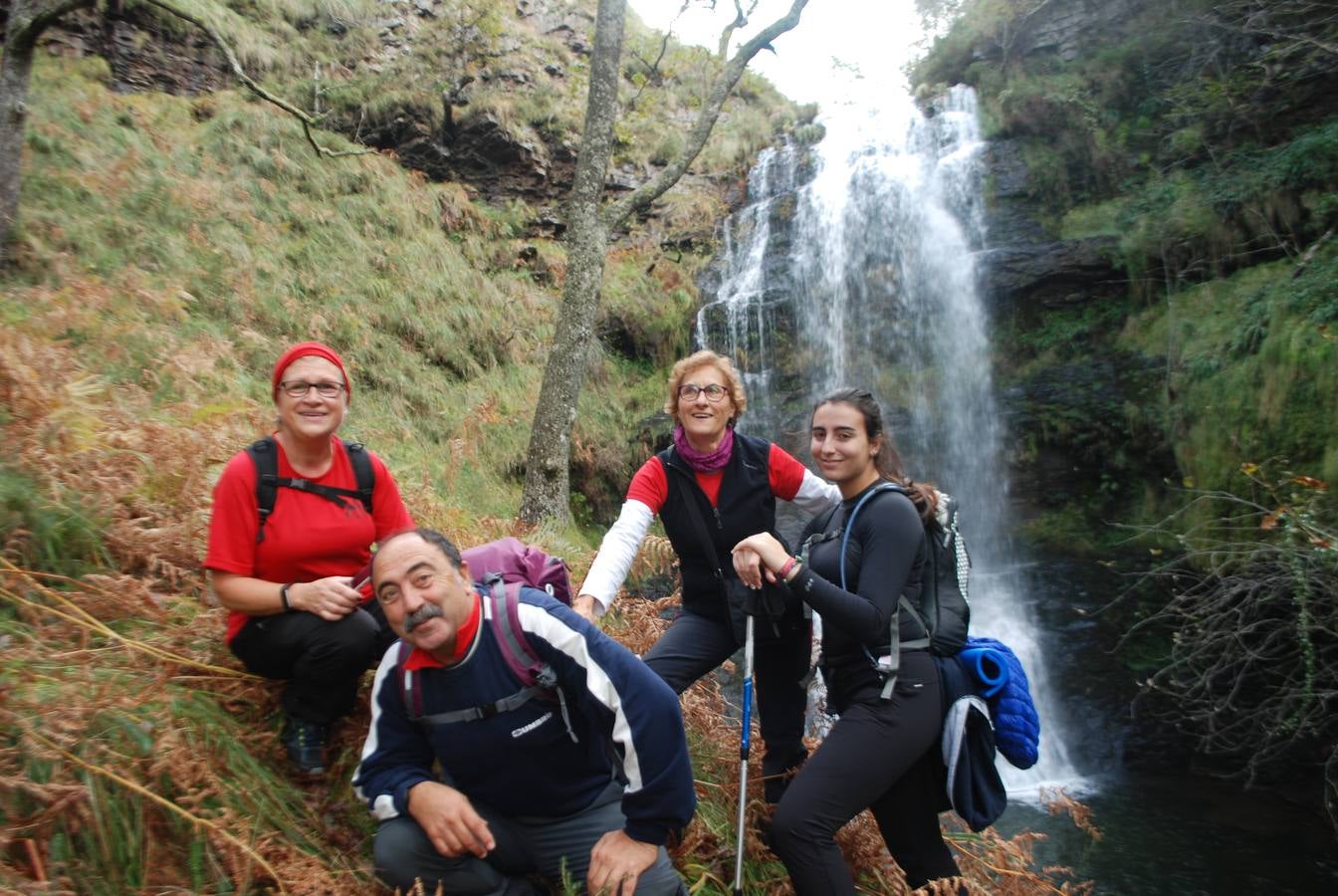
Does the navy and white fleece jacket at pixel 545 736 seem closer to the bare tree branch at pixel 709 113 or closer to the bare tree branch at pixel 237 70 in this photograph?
the bare tree branch at pixel 709 113

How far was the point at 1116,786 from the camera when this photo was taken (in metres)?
8.84

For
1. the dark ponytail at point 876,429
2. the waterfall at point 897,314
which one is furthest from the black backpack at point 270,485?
the waterfall at point 897,314

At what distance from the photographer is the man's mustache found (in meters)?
2.33

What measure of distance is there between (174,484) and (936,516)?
4013mm

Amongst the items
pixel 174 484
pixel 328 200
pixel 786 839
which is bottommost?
pixel 786 839

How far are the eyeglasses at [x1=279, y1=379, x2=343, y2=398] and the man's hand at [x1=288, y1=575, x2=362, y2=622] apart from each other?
691 mm

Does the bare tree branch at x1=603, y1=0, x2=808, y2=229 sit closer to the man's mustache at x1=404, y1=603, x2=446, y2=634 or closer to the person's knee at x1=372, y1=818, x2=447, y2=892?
the man's mustache at x1=404, y1=603, x2=446, y2=634

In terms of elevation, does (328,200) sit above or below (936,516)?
above

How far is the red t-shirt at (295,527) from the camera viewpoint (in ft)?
8.96

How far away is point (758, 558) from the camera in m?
2.95

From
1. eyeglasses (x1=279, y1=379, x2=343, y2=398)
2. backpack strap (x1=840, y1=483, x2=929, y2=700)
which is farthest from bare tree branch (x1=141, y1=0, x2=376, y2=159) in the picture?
backpack strap (x1=840, y1=483, x2=929, y2=700)

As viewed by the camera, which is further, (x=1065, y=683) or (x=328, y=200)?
(x=328, y=200)

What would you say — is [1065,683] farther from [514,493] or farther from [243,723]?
[243,723]

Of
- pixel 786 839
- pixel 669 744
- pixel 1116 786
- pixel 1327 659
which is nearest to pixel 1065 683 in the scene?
pixel 1116 786
